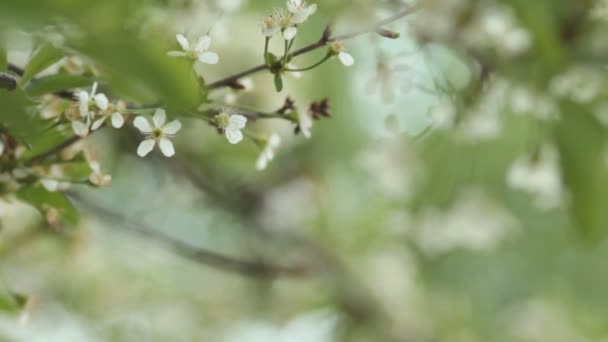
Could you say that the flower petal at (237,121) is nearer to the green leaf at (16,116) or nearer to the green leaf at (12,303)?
the green leaf at (16,116)

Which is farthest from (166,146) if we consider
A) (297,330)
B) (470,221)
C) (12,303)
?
(297,330)

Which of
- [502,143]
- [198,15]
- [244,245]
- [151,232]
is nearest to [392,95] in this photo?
[198,15]

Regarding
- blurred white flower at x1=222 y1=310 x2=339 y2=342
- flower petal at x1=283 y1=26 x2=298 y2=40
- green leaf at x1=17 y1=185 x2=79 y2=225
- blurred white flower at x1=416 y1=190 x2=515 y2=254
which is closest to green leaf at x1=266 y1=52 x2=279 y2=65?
flower petal at x1=283 y1=26 x2=298 y2=40

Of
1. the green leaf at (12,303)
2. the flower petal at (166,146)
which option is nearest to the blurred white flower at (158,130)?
the flower petal at (166,146)

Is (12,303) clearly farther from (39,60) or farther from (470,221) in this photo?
(470,221)

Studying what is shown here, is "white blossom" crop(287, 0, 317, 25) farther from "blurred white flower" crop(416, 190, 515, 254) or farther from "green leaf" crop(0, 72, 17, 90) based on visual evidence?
"blurred white flower" crop(416, 190, 515, 254)

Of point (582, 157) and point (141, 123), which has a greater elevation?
point (582, 157)

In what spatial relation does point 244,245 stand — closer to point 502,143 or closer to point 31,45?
point 502,143
